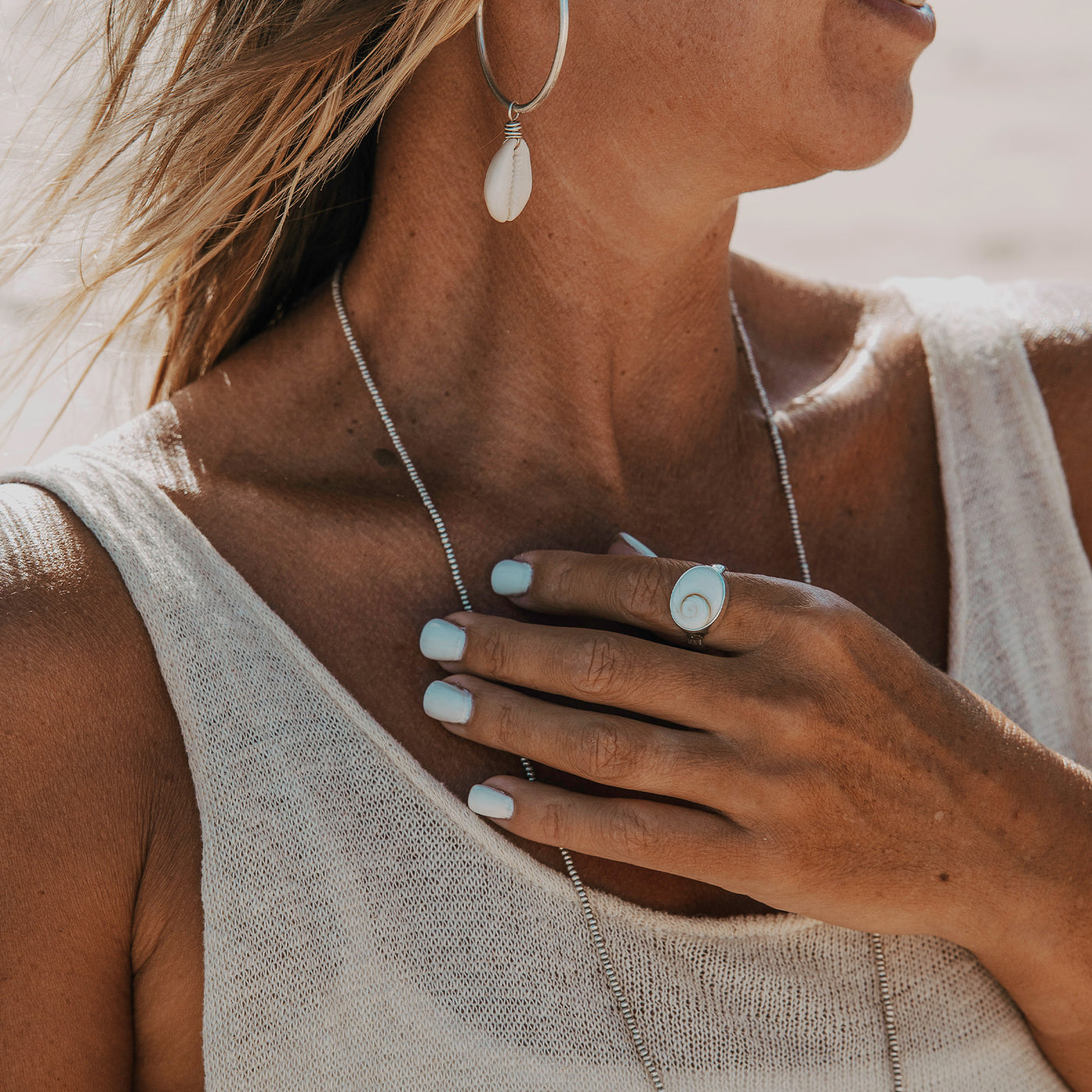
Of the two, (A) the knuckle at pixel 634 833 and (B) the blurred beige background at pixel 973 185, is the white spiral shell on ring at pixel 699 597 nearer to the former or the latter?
(A) the knuckle at pixel 634 833

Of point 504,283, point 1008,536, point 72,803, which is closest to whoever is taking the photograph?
point 72,803

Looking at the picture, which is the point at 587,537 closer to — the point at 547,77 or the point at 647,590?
the point at 647,590

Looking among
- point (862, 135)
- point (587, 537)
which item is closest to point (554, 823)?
point (587, 537)

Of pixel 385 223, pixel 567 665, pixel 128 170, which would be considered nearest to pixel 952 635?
pixel 567 665

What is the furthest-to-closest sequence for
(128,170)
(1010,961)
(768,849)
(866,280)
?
(866,280), (128,170), (1010,961), (768,849)

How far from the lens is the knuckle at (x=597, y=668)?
125cm

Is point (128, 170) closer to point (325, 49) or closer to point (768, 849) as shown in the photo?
point (325, 49)

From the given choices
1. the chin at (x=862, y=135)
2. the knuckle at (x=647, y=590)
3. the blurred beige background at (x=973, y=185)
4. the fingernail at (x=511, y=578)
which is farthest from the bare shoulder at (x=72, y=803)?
the blurred beige background at (x=973, y=185)

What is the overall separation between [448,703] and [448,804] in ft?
0.34

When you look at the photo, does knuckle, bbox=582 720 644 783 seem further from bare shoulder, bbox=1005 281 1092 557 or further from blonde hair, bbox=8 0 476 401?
bare shoulder, bbox=1005 281 1092 557

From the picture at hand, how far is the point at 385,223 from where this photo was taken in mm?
1568

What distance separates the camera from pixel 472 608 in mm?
1424

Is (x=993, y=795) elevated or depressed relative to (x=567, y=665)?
depressed

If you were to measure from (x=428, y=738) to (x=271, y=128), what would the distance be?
0.72 metres
